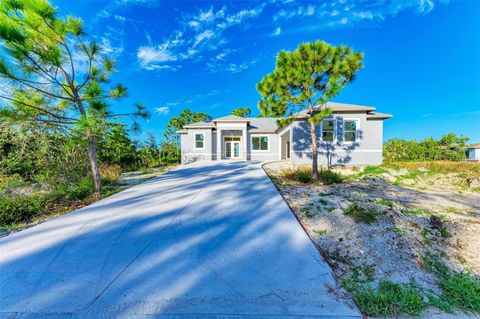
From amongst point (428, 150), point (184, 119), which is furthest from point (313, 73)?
point (184, 119)

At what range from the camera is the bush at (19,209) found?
393 cm

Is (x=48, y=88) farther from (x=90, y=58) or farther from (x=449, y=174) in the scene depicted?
(x=449, y=174)

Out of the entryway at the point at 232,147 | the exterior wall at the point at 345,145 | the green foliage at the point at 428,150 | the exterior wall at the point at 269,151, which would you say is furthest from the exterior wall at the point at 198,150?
the green foliage at the point at 428,150

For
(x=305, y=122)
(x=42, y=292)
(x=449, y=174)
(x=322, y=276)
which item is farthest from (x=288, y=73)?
(x=449, y=174)

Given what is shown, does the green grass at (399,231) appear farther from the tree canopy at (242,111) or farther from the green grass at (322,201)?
the tree canopy at (242,111)

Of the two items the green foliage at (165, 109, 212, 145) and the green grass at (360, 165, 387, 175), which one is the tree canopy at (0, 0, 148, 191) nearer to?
the green grass at (360, 165, 387, 175)

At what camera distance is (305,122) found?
470 inches

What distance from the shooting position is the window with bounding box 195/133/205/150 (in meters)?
16.4

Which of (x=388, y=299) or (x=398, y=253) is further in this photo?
(x=398, y=253)

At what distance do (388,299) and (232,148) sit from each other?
1687cm

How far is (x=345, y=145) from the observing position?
39.5 ft

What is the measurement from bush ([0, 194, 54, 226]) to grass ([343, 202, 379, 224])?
Answer: 6.81 metres

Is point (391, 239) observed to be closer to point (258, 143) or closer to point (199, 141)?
point (258, 143)

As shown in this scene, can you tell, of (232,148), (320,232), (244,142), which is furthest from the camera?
(232,148)
